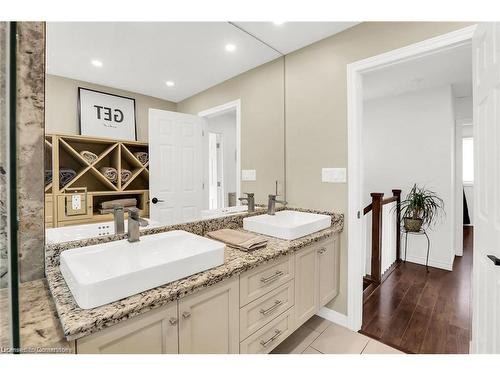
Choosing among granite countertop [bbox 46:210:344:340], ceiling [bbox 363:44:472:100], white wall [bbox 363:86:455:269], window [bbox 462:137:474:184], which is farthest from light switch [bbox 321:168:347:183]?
window [bbox 462:137:474:184]

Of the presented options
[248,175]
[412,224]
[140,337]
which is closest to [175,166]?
[248,175]

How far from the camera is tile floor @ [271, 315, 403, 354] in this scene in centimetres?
167

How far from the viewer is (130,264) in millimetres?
1137

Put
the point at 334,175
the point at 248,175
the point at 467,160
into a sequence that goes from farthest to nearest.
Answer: the point at 467,160 → the point at 248,175 → the point at 334,175

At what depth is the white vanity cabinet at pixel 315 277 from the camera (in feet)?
5.11

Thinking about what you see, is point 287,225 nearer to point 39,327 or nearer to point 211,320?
point 211,320

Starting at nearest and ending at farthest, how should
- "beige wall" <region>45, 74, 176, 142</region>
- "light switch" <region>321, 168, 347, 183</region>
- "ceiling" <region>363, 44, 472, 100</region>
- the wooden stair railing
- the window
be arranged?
"beige wall" <region>45, 74, 176, 142</region>
"light switch" <region>321, 168, 347, 183</region>
"ceiling" <region>363, 44, 472, 100</region>
the wooden stair railing
the window

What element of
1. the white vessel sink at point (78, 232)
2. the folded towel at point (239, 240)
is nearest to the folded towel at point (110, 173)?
the white vessel sink at point (78, 232)

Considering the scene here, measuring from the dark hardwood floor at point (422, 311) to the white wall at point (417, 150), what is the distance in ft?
1.47

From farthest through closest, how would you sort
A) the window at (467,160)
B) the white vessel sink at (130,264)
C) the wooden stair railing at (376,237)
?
the window at (467,160) < the wooden stair railing at (376,237) < the white vessel sink at (130,264)

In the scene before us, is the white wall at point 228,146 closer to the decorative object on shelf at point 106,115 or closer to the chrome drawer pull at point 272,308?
the decorative object on shelf at point 106,115

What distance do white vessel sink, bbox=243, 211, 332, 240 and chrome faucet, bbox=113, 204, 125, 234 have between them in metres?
0.86

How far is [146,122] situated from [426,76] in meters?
3.21

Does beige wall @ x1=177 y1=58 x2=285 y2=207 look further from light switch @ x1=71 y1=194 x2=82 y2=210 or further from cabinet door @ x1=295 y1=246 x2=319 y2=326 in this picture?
light switch @ x1=71 y1=194 x2=82 y2=210
